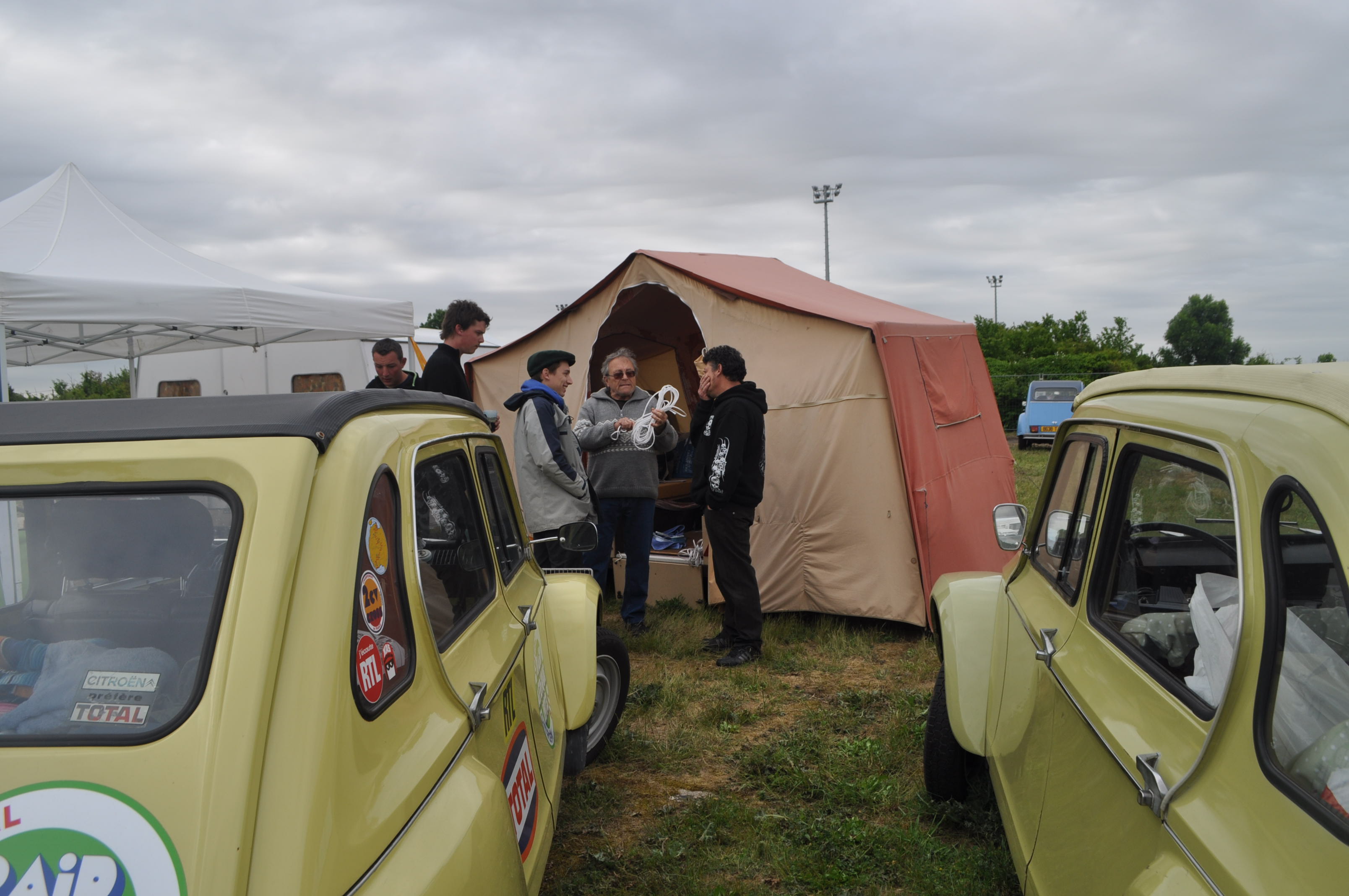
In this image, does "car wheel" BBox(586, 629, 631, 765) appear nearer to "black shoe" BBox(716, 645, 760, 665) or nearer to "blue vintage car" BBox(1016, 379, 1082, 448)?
"black shoe" BBox(716, 645, 760, 665)

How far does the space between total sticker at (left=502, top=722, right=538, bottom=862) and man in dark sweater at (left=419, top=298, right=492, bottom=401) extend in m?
4.05

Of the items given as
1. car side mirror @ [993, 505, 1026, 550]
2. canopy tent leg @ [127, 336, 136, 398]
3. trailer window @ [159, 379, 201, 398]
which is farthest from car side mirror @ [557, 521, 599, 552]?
trailer window @ [159, 379, 201, 398]

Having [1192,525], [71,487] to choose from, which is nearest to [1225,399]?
[1192,525]

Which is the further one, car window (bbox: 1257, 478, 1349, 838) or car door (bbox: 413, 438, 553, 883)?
car door (bbox: 413, 438, 553, 883)

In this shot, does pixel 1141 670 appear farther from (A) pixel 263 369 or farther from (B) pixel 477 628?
(A) pixel 263 369

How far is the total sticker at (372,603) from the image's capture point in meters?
1.62

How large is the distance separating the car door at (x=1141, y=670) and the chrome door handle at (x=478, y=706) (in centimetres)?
124

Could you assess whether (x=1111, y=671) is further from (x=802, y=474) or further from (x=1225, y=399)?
(x=802, y=474)

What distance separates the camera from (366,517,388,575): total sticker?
167 centimetres

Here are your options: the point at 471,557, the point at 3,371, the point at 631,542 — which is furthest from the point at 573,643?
the point at 3,371

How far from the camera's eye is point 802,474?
6664 millimetres

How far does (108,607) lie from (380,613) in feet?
1.61

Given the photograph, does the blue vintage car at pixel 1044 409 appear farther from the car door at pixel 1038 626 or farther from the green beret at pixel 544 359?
the car door at pixel 1038 626

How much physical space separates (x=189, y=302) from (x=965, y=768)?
630 cm
